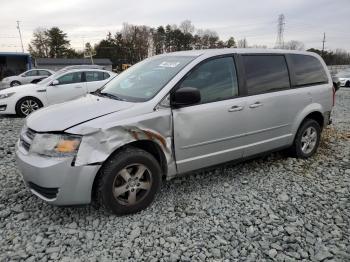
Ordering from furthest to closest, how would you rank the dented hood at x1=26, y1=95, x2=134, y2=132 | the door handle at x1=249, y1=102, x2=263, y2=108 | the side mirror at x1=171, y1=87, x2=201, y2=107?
the door handle at x1=249, y1=102, x2=263, y2=108 → the side mirror at x1=171, y1=87, x2=201, y2=107 → the dented hood at x1=26, y1=95, x2=134, y2=132

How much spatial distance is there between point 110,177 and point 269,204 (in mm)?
1854

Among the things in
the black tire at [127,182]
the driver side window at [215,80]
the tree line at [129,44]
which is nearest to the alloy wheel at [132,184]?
the black tire at [127,182]

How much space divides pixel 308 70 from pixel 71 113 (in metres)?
3.72

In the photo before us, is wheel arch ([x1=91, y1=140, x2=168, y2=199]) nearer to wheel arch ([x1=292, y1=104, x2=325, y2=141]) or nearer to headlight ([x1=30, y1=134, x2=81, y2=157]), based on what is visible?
headlight ([x1=30, y1=134, x2=81, y2=157])

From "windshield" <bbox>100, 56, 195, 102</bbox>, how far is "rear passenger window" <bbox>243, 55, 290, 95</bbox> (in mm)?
876

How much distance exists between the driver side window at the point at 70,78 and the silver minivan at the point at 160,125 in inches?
238

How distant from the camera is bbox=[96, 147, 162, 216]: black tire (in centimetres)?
311

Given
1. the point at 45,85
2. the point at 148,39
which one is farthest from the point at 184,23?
the point at 45,85

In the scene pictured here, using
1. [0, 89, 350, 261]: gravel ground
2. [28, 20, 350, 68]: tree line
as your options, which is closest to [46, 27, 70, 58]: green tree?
[28, 20, 350, 68]: tree line

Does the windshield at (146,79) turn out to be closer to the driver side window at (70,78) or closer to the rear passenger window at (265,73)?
the rear passenger window at (265,73)

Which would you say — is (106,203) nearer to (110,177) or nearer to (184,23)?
(110,177)

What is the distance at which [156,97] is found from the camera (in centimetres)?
343

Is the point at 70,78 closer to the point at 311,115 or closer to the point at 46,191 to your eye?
the point at 311,115

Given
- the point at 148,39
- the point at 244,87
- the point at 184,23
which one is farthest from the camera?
the point at 184,23
